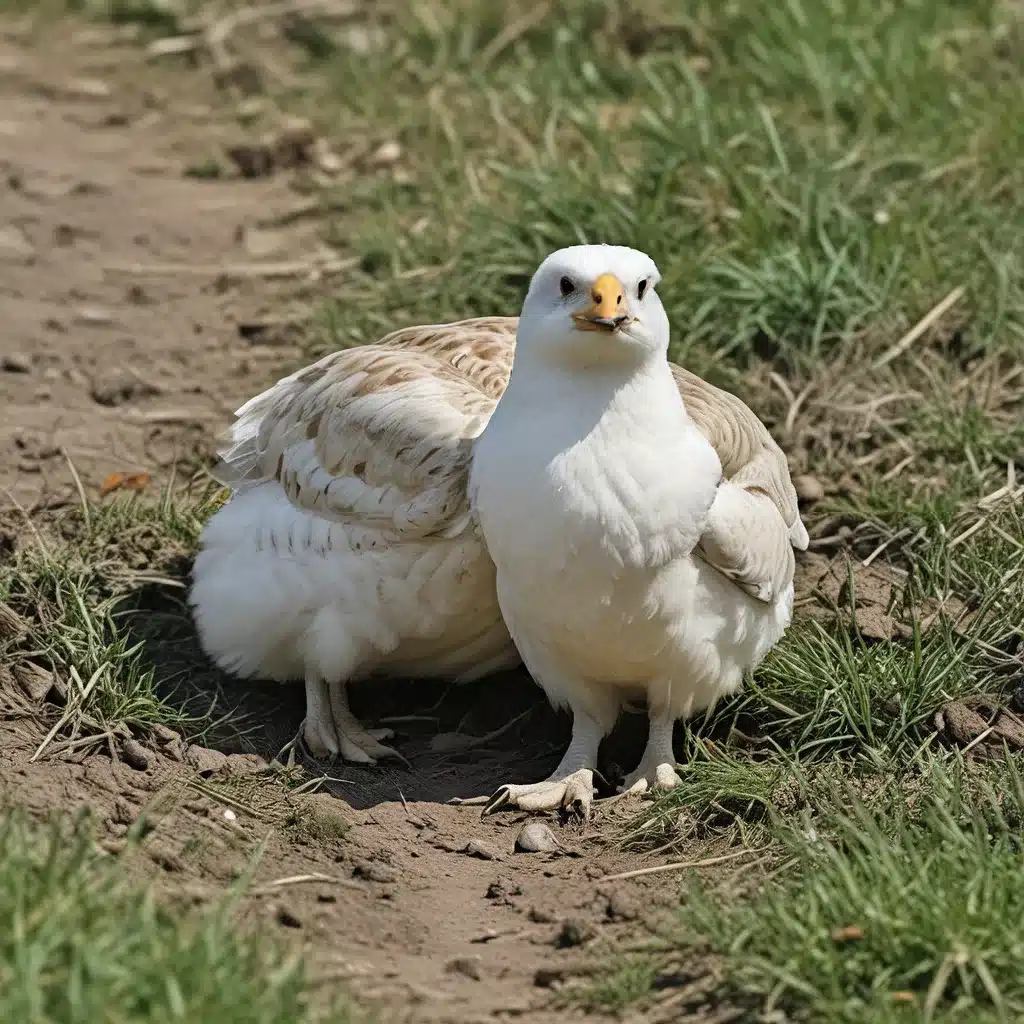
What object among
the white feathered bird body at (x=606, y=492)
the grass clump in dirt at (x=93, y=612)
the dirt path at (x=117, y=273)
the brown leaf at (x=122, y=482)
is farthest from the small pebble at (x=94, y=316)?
the white feathered bird body at (x=606, y=492)

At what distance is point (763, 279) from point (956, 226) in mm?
829

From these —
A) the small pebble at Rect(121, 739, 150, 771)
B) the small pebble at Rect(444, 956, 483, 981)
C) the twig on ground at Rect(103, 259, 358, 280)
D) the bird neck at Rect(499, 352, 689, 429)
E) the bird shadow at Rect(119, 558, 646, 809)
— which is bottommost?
the bird shadow at Rect(119, 558, 646, 809)

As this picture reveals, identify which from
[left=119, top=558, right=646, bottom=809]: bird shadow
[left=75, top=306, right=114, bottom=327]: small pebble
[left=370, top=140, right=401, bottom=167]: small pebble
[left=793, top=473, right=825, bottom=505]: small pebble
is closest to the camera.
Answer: [left=119, top=558, right=646, bottom=809]: bird shadow

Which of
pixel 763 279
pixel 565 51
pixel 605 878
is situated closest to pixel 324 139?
pixel 565 51

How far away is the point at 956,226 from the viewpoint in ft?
23.1

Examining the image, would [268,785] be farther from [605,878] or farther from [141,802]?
[605,878]

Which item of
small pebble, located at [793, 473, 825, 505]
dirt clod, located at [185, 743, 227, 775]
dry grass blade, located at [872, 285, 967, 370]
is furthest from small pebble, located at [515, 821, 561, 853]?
dry grass blade, located at [872, 285, 967, 370]

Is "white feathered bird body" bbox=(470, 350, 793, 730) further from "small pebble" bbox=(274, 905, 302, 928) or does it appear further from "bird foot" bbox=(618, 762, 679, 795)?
"small pebble" bbox=(274, 905, 302, 928)

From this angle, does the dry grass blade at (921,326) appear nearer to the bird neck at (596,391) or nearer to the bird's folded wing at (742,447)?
the bird's folded wing at (742,447)

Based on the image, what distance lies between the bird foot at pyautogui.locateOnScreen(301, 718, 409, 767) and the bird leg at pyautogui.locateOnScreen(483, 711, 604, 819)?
1.40 feet

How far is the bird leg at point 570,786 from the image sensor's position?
16.9ft

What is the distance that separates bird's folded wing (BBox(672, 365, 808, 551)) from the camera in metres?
5.19

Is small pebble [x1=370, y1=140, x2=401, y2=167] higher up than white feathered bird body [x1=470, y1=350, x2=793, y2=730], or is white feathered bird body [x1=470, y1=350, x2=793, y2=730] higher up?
white feathered bird body [x1=470, y1=350, x2=793, y2=730]

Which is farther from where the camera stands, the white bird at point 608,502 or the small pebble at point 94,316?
the small pebble at point 94,316
